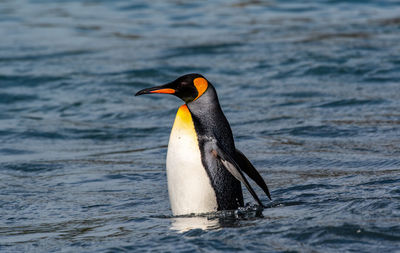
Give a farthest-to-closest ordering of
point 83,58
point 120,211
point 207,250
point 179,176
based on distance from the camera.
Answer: point 83,58 < point 120,211 < point 179,176 < point 207,250

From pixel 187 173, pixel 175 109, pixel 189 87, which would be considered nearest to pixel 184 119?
pixel 189 87

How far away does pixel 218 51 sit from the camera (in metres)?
12.8

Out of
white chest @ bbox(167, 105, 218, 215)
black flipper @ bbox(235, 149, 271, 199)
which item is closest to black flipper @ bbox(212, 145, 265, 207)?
white chest @ bbox(167, 105, 218, 215)

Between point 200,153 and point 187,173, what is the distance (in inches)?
6.2

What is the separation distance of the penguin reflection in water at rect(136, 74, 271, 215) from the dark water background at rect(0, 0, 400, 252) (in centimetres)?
20

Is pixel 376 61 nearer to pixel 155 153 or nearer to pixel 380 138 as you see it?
pixel 380 138

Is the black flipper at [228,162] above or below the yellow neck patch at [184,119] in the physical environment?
below

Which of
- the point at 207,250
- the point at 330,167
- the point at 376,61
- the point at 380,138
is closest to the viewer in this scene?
the point at 207,250

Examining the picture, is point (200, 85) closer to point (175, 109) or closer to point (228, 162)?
point (228, 162)

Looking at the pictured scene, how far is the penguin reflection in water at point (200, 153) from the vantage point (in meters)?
4.92

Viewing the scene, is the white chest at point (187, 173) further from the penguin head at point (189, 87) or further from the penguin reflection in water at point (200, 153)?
the penguin head at point (189, 87)

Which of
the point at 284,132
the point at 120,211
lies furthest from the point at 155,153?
the point at 120,211

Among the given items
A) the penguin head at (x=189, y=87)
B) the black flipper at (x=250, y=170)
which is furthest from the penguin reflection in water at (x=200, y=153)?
the black flipper at (x=250, y=170)

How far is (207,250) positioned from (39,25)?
1214cm
